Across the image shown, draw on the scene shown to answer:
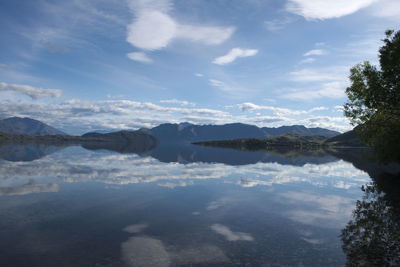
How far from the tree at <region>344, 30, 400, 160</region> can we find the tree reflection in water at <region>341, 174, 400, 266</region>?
23.3 meters

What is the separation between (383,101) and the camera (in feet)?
191

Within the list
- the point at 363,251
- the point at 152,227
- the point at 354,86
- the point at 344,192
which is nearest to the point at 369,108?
the point at 354,86

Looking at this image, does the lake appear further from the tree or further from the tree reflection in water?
the tree

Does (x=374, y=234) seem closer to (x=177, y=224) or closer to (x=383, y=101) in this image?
(x=177, y=224)

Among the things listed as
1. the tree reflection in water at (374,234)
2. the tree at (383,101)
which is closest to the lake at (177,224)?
the tree reflection in water at (374,234)

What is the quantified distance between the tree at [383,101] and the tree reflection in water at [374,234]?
23316 mm

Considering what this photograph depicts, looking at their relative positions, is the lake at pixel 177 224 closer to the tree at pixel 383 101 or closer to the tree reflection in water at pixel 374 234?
the tree reflection in water at pixel 374 234

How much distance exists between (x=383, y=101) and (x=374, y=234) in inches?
1794

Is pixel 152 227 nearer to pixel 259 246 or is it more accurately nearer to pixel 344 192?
pixel 259 246

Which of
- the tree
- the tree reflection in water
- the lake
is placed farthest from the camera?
the tree

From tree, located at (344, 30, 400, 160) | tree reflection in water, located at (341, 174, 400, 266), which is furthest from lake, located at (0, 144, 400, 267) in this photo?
tree, located at (344, 30, 400, 160)

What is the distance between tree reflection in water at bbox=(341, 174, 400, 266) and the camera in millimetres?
17750

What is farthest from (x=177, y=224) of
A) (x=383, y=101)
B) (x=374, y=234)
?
(x=383, y=101)

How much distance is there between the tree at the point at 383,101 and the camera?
55062 mm
